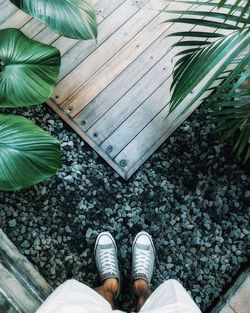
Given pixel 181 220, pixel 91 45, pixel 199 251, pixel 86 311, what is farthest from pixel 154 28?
pixel 86 311

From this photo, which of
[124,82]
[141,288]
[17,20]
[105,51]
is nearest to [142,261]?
[141,288]

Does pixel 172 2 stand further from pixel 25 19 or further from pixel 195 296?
pixel 195 296

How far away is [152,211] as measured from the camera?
1.99m

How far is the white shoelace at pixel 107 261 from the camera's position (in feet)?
6.04

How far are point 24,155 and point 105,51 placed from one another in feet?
3.06

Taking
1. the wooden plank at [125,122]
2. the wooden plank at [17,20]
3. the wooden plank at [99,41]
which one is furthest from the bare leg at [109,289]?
the wooden plank at [17,20]

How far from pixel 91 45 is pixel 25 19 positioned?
A: 1.19 ft

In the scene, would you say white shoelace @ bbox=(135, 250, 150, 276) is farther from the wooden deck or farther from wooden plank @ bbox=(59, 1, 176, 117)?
wooden plank @ bbox=(59, 1, 176, 117)

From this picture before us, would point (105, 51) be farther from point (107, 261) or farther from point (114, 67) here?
point (107, 261)

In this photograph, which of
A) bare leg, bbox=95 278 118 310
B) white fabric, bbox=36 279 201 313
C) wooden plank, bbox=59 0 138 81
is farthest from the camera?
wooden plank, bbox=59 0 138 81

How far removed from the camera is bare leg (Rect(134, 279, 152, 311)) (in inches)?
69.2

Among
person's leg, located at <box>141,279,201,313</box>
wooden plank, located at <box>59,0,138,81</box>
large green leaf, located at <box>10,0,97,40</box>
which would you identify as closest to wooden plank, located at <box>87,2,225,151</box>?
wooden plank, located at <box>59,0,138,81</box>

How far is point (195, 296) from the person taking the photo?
1.89 metres

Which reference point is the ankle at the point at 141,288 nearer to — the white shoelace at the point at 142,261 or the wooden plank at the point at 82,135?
the white shoelace at the point at 142,261
